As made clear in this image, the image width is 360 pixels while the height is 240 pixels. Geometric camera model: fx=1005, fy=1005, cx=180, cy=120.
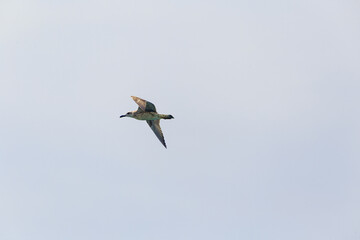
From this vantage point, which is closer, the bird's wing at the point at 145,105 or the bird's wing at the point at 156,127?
the bird's wing at the point at 145,105

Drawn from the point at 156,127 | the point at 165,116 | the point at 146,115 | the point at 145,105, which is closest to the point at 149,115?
the point at 146,115

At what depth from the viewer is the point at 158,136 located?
124 meters

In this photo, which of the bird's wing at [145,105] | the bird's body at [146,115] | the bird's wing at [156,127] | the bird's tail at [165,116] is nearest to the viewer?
the bird's wing at [145,105]

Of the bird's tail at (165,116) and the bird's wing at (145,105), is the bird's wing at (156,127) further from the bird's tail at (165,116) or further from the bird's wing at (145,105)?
the bird's wing at (145,105)

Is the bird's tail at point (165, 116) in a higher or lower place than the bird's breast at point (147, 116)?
lower

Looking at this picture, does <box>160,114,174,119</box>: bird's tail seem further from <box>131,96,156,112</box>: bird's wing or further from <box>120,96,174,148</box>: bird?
<box>131,96,156,112</box>: bird's wing

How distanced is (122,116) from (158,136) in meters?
5.09

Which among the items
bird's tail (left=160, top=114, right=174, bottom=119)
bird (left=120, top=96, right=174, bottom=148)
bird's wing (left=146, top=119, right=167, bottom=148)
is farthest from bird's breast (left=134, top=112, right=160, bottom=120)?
bird's wing (left=146, top=119, right=167, bottom=148)

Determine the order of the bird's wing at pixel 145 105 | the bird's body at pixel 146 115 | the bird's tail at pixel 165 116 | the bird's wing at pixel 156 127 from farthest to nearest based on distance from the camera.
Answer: the bird's wing at pixel 156 127
the bird's body at pixel 146 115
the bird's tail at pixel 165 116
the bird's wing at pixel 145 105

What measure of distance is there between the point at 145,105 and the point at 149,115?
3.41 metres

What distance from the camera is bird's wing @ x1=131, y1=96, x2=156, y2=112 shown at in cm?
11735

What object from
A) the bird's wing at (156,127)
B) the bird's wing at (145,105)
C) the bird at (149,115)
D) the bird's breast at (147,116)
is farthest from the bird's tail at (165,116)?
the bird's wing at (156,127)

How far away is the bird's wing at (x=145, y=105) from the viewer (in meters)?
117

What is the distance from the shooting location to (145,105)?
117812 millimetres
